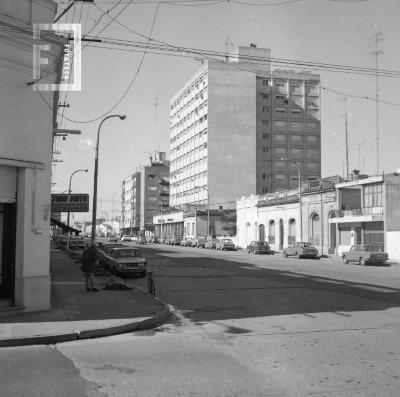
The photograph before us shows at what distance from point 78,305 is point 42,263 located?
1.63 m

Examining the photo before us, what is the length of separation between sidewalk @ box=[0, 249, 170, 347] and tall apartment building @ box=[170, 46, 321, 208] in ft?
283

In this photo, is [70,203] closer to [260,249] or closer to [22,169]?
[22,169]

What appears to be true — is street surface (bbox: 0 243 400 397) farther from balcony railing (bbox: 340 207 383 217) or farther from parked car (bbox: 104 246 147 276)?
balcony railing (bbox: 340 207 383 217)

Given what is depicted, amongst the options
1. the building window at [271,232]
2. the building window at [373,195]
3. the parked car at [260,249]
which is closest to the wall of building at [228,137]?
the building window at [271,232]

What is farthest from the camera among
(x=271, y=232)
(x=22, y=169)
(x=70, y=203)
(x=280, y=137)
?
(x=280, y=137)

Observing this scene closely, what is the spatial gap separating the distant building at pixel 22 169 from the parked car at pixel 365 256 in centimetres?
2907

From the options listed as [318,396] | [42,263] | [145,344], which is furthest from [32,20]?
[318,396]

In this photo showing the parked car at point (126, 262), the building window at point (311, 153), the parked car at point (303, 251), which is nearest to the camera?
the parked car at point (126, 262)

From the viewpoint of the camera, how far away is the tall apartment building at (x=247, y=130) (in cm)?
10481

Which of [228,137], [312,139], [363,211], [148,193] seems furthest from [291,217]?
[148,193]

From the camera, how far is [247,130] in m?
107

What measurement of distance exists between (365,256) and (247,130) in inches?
2841

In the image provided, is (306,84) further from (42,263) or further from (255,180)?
(42,263)

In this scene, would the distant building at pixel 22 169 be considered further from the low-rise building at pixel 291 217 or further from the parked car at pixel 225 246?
the parked car at pixel 225 246
